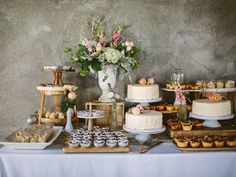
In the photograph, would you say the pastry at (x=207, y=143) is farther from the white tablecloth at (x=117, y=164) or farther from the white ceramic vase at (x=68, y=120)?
the white ceramic vase at (x=68, y=120)

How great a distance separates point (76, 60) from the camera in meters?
3.27

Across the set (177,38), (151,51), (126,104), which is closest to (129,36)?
(151,51)

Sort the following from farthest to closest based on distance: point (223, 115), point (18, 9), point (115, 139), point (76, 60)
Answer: point (18, 9) → point (76, 60) → point (223, 115) → point (115, 139)

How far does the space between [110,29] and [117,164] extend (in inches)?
75.9

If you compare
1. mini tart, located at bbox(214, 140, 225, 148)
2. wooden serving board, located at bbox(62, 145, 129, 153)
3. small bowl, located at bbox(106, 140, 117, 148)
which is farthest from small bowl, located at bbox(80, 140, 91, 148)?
mini tart, located at bbox(214, 140, 225, 148)

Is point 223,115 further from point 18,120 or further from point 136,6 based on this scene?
point 18,120

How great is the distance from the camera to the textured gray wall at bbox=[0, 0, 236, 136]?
12.6ft

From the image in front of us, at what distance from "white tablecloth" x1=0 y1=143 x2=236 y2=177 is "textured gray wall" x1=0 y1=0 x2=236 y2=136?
1.53 metres

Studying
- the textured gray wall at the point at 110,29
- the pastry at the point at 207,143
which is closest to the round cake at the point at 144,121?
the pastry at the point at 207,143

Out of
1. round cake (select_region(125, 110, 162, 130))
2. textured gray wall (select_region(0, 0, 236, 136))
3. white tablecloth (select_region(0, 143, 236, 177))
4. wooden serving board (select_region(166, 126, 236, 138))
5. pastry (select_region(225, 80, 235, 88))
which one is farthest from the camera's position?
textured gray wall (select_region(0, 0, 236, 136))

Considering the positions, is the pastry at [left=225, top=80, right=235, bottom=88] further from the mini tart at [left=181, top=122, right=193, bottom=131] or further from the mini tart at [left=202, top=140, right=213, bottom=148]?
the mini tart at [left=202, top=140, right=213, bottom=148]

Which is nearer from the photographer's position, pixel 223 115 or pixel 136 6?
pixel 223 115

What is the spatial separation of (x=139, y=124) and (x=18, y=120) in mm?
1869

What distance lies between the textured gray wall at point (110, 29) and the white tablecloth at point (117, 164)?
5.01ft
